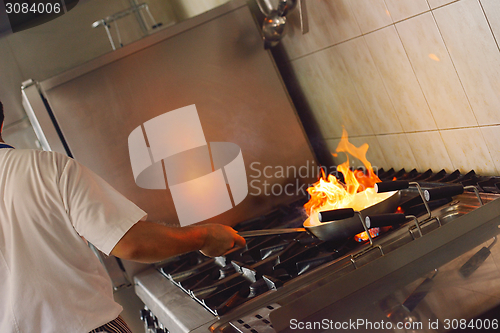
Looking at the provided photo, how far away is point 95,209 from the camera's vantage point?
0.84 metres

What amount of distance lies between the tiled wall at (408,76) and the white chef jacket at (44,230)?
0.83 meters

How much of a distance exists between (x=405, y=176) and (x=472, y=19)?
0.55m

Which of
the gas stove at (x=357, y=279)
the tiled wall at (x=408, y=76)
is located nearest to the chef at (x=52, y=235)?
the gas stove at (x=357, y=279)

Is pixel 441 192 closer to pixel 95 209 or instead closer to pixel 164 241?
pixel 164 241

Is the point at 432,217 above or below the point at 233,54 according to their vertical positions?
below

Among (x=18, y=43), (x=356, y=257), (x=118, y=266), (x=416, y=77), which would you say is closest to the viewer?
(x=356, y=257)

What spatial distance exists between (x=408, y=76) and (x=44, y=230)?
102cm

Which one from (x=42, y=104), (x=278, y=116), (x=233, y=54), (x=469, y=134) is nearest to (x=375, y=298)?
(x=469, y=134)

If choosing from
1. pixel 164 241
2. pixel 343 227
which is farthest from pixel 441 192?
pixel 164 241

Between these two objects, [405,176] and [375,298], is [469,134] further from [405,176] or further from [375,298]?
[375,298]

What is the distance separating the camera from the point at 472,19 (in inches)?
37.6

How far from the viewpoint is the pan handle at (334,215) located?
907 millimetres

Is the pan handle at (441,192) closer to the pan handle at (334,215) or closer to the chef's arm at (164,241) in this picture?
the pan handle at (334,215)

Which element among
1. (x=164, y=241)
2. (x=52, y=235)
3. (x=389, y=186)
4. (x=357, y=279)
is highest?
(x=52, y=235)
